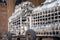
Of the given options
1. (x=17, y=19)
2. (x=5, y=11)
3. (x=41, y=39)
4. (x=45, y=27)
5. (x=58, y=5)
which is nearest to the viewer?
(x=58, y=5)

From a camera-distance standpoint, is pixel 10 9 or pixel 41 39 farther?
pixel 10 9

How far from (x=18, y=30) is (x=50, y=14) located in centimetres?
415

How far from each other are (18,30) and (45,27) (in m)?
3.74

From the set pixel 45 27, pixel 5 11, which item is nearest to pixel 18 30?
pixel 45 27

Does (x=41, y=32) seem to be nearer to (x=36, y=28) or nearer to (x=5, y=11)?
(x=36, y=28)

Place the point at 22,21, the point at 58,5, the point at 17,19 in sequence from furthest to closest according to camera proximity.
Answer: the point at 17,19 < the point at 22,21 < the point at 58,5

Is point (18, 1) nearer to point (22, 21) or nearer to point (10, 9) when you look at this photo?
point (10, 9)

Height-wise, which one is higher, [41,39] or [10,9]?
[10,9]

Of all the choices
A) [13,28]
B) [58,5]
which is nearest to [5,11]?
[13,28]

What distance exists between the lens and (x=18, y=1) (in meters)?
19.1

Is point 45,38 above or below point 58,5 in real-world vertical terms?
below

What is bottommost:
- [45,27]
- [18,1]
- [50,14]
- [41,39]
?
[41,39]

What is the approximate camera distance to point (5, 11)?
20688 mm

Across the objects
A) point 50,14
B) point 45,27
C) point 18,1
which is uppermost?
point 18,1
